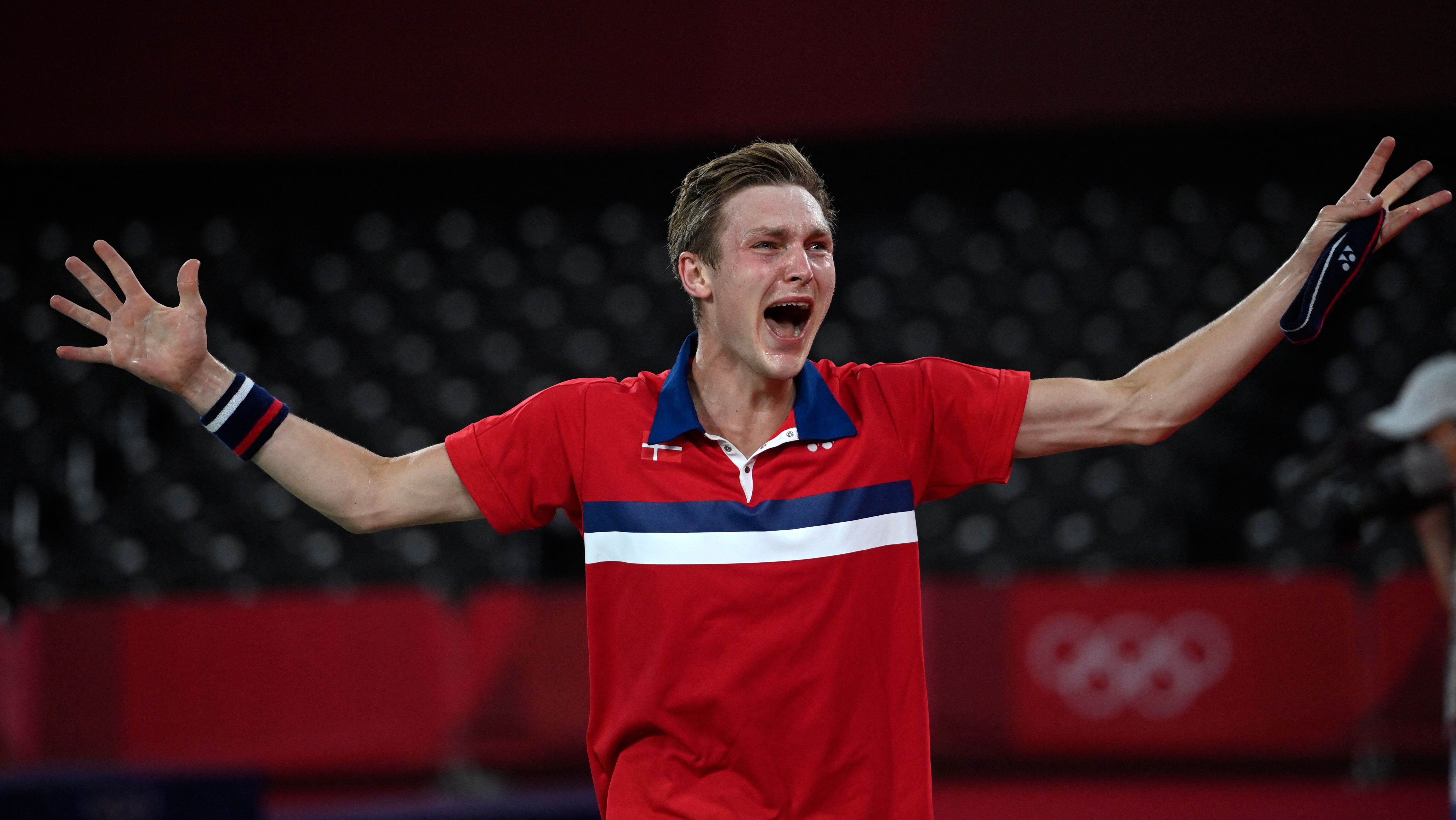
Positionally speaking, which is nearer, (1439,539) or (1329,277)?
(1329,277)

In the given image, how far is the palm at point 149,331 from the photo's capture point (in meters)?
2.40

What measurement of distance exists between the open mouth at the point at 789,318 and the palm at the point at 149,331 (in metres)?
1.02

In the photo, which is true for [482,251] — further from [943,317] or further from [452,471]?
[452,471]

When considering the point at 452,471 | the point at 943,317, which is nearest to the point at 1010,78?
the point at 943,317

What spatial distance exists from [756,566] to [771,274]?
0.54 metres

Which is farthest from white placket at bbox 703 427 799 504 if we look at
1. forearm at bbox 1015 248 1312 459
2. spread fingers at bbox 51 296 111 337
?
spread fingers at bbox 51 296 111 337

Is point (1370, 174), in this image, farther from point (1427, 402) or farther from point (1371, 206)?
point (1427, 402)

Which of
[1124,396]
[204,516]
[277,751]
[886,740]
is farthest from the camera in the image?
[204,516]

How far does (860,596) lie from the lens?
2.32m

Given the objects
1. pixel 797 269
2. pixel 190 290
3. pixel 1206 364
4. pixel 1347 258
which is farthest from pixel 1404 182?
pixel 190 290

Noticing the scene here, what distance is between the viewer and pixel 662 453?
2432 millimetres

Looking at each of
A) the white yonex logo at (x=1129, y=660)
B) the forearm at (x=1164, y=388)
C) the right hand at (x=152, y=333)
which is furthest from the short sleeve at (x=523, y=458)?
the white yonex logo at (x=1129, y=660)

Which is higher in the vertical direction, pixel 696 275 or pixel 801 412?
pixel 696 275

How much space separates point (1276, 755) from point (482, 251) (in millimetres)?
5548
